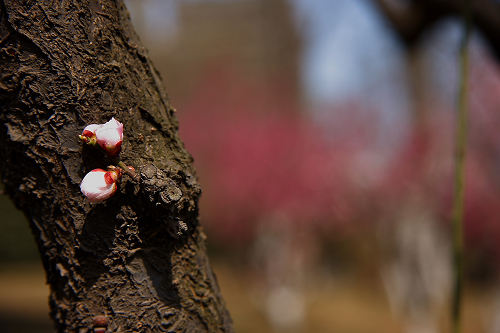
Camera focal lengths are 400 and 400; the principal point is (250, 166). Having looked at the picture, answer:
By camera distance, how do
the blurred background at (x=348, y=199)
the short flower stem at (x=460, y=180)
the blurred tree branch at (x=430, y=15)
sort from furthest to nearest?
the blurred background at (x=348, y=199), the blurred tree branch at (x=430, y=15), the short flower stem at (x=460, y=180)

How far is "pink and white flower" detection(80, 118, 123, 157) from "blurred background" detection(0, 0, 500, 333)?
2.47 m

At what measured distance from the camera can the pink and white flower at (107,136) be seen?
2.85 feet

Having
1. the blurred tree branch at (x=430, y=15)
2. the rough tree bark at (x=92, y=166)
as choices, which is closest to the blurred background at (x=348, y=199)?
the blurred tree branch at (x=430, y=15)

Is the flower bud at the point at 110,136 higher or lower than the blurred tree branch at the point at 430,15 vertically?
lower

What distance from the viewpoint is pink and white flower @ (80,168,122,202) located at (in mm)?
853

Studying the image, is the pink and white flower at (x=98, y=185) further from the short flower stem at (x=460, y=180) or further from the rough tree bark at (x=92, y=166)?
the short flower stem at (x=460, y=180)

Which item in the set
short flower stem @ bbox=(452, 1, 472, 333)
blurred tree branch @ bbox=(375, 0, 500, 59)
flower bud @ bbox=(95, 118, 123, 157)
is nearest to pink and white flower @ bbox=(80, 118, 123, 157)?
flower bud @ bbox=(95, 118, 123, 157)

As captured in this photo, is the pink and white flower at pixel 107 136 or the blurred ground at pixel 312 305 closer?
the pink and white flower at pixel 107 136

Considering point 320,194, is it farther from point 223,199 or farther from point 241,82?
point 241,82

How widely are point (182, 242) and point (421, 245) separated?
24.1 ft

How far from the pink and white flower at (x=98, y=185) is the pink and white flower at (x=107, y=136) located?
55mm

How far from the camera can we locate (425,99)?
8328mm

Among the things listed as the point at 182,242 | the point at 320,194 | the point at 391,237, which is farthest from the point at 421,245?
the point at 182,242

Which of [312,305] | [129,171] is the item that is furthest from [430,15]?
[312,305]
